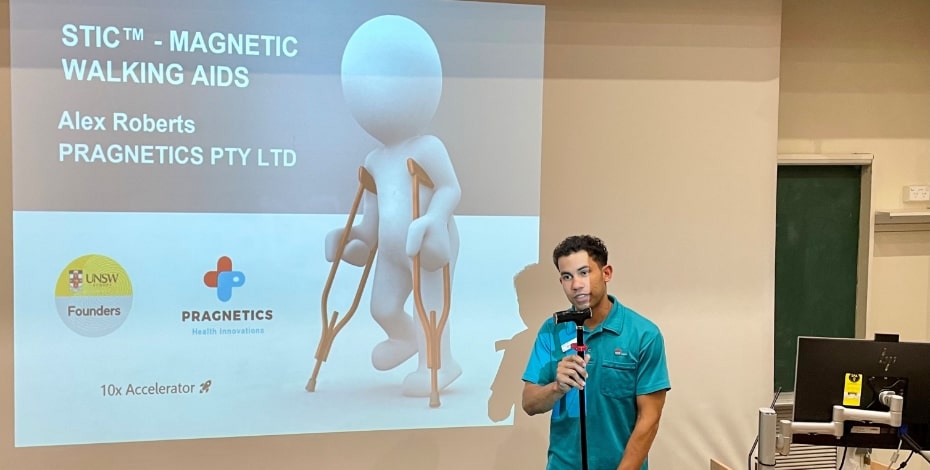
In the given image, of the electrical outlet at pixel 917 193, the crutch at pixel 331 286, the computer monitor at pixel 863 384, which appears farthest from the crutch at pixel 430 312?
the electrical outlet at pixel 917 193

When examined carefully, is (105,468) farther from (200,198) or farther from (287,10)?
(287,10)

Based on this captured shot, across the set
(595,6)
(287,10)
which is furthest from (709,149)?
(287,10)

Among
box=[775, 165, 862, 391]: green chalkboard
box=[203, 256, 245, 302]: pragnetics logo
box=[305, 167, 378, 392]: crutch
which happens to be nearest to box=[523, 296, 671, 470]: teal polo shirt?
box=[305, 167, 378, 392]: crutch

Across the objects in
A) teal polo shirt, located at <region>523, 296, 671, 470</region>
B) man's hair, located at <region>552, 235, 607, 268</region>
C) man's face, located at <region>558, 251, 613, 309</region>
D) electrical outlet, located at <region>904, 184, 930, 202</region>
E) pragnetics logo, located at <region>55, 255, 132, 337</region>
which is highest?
electrical outlet, located at <region>904, 184, 930, 202</region>

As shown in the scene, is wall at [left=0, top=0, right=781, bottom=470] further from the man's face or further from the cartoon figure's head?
the man's face

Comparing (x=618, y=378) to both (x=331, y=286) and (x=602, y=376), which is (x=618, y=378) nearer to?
(x=602, y=376)

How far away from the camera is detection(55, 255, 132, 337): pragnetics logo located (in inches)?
98.7

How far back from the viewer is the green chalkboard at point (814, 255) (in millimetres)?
3277

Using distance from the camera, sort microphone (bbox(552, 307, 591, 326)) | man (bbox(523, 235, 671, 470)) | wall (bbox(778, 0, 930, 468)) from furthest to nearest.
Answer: wall (bbox(778, 0, 930, 468))
man (bbox(523, 235, 671, 470))
microphone (bbox(552, 307, 591, 326))

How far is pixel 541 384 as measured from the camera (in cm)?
213

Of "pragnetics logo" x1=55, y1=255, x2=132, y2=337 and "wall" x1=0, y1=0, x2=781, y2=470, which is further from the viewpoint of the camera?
"wall" x1=0, y1=0, x2=781, y2=470

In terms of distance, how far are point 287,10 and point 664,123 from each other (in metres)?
1.58

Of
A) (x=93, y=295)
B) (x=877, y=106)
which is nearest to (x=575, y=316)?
(x=93, y=295)

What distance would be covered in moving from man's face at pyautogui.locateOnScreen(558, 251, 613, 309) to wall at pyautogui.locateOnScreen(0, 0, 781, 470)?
730 mm
